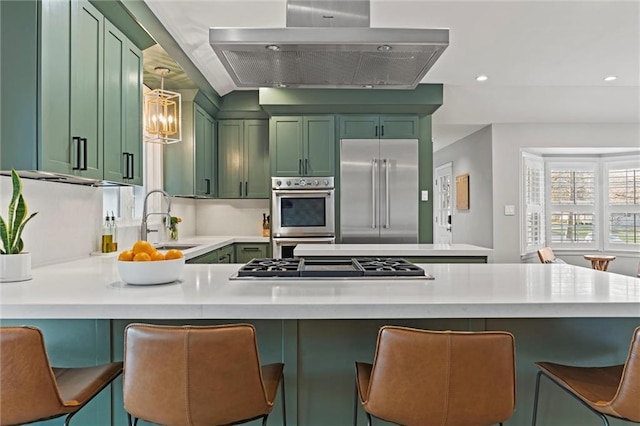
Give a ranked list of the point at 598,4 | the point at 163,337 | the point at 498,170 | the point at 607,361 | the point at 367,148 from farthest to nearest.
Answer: the point at 498,170 → the point at 367,148 → the point at 598,4 → the point at 607,361 → the point at 163,337

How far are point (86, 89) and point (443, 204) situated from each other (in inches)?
266

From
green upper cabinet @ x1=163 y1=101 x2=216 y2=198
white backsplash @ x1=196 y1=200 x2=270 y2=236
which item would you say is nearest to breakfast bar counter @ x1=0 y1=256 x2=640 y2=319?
green upper cabinet @ x1=163 y1=101 x2=216 y2=198

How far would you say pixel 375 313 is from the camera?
4.21 feet

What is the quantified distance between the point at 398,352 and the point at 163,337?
0.64m

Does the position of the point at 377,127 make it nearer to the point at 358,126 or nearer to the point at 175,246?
the point at 358,126

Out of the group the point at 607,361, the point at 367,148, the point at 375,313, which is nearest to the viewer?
the point at 375,313

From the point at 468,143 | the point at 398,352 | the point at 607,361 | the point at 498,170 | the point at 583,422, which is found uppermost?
the point at 468,143

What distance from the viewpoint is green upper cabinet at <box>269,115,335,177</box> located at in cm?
446

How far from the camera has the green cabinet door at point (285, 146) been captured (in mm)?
4461

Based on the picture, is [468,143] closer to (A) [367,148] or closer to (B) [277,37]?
(A) [367,148]

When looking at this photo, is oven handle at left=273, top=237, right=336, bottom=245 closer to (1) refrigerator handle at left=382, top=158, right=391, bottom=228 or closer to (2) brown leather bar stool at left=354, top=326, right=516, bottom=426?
(1) refrigerator handle at left=382, top=158, right=391, bottom=228

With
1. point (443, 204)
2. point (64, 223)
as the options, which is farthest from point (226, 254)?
point (443, 204)

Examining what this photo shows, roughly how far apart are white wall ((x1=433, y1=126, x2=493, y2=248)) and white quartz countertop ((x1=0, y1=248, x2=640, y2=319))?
4.03 meters

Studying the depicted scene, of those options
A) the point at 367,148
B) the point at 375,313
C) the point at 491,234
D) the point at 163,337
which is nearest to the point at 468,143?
the point at 491,234
